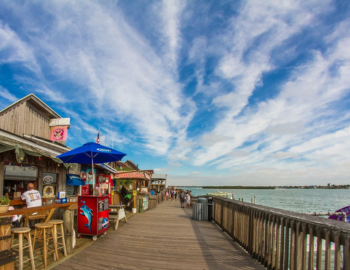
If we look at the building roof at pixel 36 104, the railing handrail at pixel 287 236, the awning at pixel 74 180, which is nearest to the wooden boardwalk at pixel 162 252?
the railing handrail at pixel 287 236

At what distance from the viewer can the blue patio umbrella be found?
6.30m

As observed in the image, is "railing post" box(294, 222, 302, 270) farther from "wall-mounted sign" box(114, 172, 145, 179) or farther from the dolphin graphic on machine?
"wall-mounted sign" box(114, 172, 145, 179)

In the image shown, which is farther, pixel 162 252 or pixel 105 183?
pixel 105 183

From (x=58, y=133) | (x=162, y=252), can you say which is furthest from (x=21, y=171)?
(x=162, y=252)

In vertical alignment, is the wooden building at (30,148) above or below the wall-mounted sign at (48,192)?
above

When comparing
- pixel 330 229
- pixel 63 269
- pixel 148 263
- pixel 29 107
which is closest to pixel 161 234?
pixel 148 263

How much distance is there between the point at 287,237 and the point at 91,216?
4923 mm

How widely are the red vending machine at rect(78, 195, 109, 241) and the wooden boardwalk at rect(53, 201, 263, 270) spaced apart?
32cm

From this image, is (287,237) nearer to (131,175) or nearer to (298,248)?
(298,248)

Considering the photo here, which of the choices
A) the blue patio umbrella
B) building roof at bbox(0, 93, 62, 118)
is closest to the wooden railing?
the blue patio umbrella

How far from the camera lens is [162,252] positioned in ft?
16.4

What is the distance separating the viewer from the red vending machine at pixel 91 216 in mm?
6016

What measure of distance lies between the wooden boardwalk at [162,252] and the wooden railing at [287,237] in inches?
13.6

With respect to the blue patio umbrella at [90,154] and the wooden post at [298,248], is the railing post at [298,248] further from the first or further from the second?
the blue patio umbrella at [90,154]
